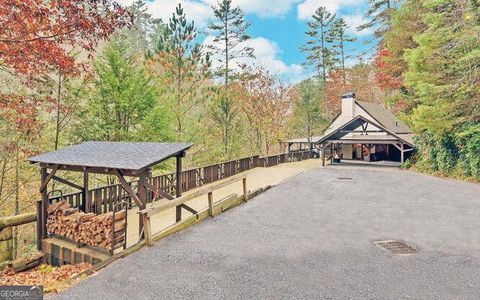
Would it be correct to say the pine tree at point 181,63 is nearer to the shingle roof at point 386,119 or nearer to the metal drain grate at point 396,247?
the metal drain grate at point 396,247

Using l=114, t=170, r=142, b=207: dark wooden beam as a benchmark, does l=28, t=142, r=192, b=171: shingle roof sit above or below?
above

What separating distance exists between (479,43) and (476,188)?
25.1ft

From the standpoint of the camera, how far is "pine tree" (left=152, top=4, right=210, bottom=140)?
19734mm

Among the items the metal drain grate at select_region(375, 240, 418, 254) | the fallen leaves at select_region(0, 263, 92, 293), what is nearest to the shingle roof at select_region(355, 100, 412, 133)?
the metal drain grate at select_region(375, 240, 418, 254)

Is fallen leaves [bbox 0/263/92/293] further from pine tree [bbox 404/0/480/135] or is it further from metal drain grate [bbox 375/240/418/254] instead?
pine tree [bbox 404/0/480/135]

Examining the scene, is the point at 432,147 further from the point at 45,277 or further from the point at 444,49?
the point at 45,277

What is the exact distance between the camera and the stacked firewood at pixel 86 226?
23.6 feet

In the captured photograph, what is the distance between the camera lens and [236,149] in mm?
26125

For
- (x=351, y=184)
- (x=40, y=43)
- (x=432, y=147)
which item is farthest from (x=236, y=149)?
(x=40, y=43)

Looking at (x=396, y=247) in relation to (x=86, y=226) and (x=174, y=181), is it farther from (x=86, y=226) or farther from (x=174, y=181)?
(x=174, y=181)

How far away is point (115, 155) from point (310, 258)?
565 centimetres

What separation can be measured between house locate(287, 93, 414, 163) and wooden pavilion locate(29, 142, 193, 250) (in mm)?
19386

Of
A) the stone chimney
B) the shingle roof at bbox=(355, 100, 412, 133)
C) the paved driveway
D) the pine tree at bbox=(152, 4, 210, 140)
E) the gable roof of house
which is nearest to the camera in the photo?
the paved driveway

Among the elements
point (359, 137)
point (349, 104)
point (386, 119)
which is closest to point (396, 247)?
point (359, 137)
